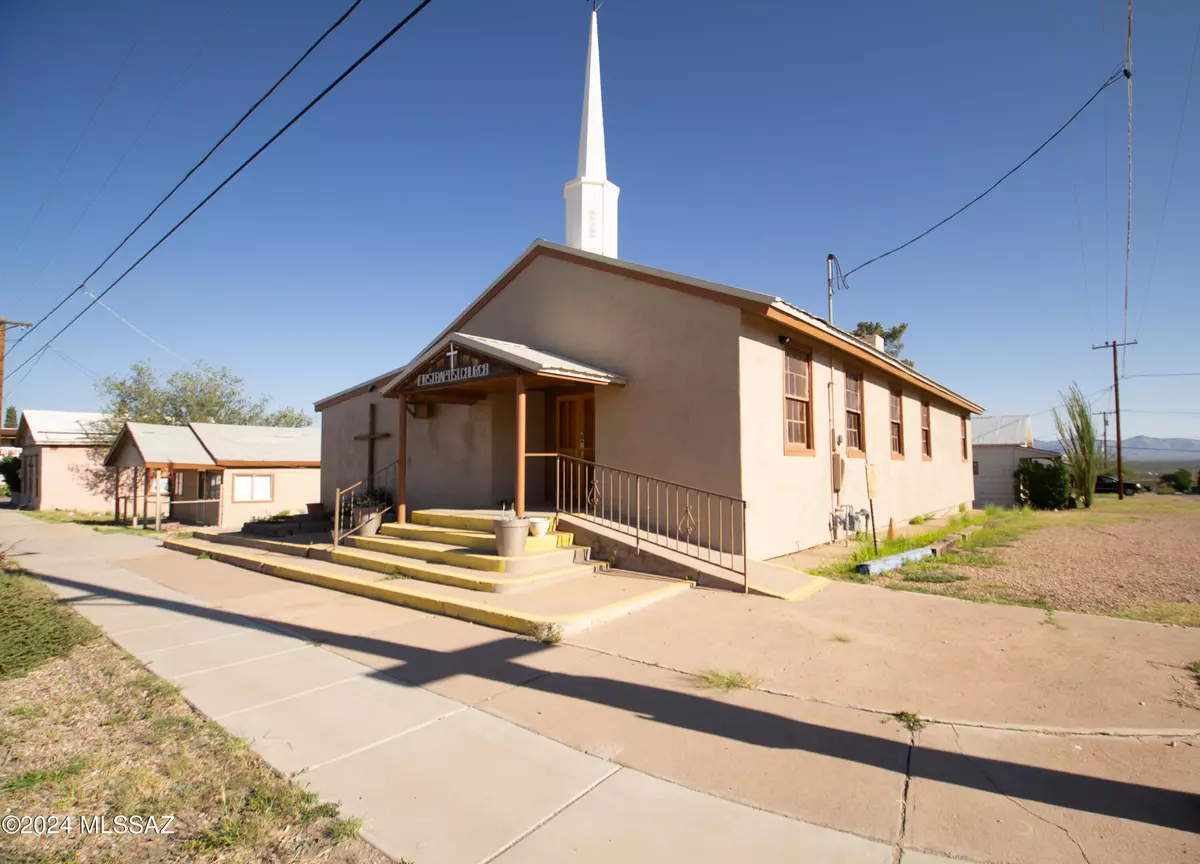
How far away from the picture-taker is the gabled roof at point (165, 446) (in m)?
22.9

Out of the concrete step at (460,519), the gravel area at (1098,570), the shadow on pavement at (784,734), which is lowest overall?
the shadow on pavement at (784,734)

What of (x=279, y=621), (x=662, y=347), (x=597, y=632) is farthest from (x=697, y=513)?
(x=279, y=621)

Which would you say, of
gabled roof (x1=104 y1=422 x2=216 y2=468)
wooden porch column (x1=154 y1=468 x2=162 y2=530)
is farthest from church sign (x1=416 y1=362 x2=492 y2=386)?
gabled roof (x1=104 y1=422 x2=216 y2=468)

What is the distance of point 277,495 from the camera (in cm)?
2538

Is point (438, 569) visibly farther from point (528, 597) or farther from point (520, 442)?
point (520, 442)

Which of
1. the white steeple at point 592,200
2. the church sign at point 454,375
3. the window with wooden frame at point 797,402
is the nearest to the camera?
the church sign at point 454,375

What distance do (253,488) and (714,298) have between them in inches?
865

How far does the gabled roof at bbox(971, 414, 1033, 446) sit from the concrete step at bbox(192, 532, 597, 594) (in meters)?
32.4

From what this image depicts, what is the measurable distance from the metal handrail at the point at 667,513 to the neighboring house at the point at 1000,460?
27.0 metres

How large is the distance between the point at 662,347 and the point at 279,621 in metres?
6.94

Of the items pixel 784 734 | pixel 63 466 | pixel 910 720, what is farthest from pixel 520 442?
pixel 63 466

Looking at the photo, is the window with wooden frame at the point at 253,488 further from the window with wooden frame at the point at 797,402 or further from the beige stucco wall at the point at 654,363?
the window with wooden frame at the point at 797,402

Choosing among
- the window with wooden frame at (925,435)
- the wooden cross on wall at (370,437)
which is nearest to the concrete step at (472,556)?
the wooden cross on wall at (370,437)

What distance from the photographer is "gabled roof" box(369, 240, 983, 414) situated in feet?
31.2
